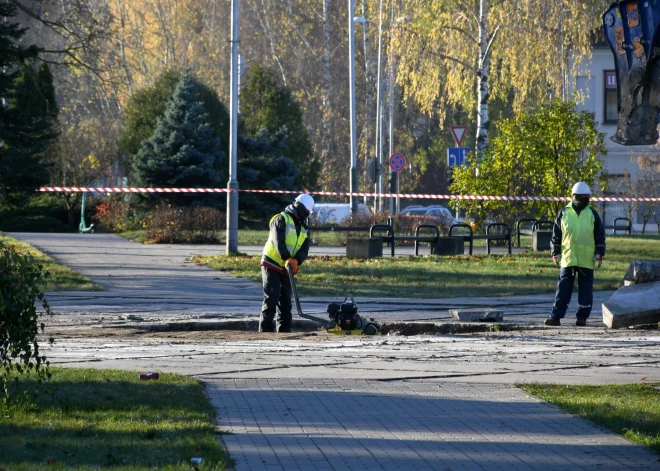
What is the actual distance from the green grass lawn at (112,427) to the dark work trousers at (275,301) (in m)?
4.48

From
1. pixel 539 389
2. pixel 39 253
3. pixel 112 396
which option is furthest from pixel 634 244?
pixel 112 396

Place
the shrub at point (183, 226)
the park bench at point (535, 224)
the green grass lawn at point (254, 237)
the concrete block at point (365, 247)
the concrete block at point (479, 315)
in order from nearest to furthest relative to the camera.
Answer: the concrete block at point (479, 315) → the concrete block at point (365, 247) → the park bench at point (535, 224) → the shrub at point (183, 226) → the green grass lawn at point (254, 237)

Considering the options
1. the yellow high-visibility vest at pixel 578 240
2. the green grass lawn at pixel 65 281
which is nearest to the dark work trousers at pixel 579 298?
the yellow high-visibility vest at pixel 578 240

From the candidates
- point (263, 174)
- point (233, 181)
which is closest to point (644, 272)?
point (233, 181)

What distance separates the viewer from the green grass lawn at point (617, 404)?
7348mm

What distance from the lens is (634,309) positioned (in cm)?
1397

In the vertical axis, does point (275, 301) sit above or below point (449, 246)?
below

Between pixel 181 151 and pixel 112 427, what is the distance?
102 ft

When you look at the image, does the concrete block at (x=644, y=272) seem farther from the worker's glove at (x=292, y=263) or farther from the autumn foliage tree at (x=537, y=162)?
the autumn foliage tree at (x=537, y=162)

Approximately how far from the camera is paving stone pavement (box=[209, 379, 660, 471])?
21.1 ft

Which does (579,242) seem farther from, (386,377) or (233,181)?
(233,181)

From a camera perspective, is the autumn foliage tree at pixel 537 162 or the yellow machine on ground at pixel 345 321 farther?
the autumn foliage tree at pixel 537 162

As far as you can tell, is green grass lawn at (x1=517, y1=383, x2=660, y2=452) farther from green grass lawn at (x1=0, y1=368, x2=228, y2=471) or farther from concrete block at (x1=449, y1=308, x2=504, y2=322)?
concrete block at (x1=449, y1=308, x2=504, y2=322)

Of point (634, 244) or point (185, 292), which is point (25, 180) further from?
point (634, 244)
